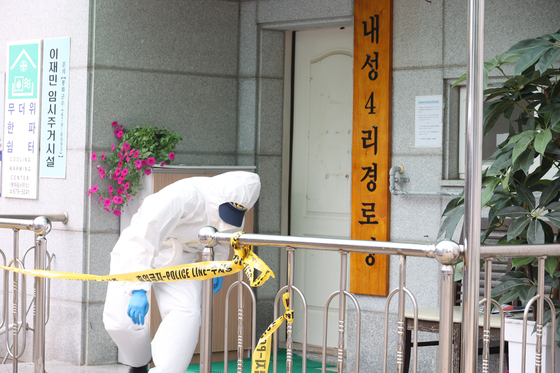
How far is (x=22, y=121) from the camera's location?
5961 mm

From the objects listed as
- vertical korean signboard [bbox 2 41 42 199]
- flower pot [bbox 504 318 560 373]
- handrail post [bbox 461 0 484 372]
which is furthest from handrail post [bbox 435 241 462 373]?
vertical korean signboard [bbox 2 41 42 199]

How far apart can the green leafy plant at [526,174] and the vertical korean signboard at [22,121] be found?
3.47 m

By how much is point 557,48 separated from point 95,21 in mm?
3314

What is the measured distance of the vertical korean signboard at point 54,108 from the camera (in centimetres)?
566

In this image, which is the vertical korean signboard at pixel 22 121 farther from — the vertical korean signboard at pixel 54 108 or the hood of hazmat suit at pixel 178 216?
the hood of hazmat suit at pixel 178 216

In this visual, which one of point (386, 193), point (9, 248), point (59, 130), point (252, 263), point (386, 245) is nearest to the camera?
point (386, 245)

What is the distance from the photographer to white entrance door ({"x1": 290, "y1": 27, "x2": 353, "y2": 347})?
5.85 m

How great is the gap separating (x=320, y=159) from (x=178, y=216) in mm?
1939

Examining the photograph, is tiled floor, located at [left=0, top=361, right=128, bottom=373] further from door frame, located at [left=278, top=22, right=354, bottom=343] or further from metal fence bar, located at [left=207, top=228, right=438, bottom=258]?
metal fence bar, located at [left=207, top=228, right=438, bottom=258]

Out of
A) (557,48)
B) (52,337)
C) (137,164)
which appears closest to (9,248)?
(52,337)

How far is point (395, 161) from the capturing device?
529 centimetres

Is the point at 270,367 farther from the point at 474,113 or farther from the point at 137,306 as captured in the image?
the point at 474,113

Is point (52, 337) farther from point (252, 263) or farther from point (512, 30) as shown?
point (512, 30)

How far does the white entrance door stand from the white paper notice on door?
0.72m
